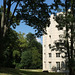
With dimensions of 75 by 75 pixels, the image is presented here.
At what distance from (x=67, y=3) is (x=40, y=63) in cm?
4330

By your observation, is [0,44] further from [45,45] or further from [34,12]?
[45,45]

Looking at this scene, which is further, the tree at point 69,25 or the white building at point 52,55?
the white building at point 52,55

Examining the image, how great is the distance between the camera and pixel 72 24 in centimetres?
1395

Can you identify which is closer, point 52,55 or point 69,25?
point 69,25

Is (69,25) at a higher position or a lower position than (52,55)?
higher

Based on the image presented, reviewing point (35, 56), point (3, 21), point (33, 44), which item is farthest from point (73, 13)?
point (33, 44)

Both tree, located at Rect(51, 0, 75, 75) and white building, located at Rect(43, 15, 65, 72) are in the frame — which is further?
white building, located at Rect(43, 15, 65, 72)

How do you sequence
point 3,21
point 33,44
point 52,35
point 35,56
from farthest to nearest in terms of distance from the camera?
point 33,44
point 35,56
point 52,35
point 3,21

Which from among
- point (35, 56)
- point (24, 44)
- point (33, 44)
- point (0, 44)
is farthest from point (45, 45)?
point (0, 44)

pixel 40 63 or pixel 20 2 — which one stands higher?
pixel 20 2

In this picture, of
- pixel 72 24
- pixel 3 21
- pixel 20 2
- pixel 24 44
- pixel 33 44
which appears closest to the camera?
pixel 3 21

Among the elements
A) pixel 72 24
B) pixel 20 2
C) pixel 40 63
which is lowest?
pixel 40 63

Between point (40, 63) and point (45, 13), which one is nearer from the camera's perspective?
point (45, 13)

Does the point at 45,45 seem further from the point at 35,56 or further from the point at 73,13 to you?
the point at 73,13
